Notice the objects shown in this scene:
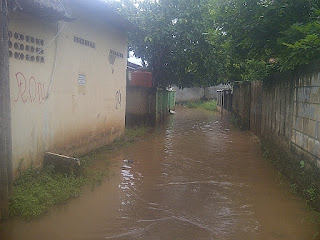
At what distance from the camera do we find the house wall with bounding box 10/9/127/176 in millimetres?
5633

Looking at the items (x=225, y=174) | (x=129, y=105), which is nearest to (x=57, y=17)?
(x=225, y=174)

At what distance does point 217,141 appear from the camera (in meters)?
11.7

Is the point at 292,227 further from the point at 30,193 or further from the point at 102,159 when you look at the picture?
the point at 102,159

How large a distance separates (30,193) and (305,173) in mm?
4281

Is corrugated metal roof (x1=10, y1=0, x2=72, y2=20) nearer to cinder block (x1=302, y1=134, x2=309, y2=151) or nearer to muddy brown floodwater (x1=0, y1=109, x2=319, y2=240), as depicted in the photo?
muddy brown floodwater (x1=0, y1=109, x2=319, y2=240)

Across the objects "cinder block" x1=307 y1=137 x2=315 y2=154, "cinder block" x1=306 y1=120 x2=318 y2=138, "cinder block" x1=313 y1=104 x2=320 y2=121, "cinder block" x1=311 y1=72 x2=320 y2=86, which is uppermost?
"cinder block" x1=311 y1=72 x2=320 y2=86

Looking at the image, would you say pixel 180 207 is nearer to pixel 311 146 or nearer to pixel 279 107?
pixel 311 146

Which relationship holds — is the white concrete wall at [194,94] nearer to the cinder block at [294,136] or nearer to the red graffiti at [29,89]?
the cinder block at [294,136]

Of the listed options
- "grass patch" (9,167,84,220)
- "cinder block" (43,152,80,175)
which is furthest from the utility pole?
"cinder block" (43,152,80,175)

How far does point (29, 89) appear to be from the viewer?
5.80m

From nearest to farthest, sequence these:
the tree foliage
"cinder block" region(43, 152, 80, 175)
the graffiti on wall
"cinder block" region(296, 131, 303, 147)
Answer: "cinder block" region(296, 131, 303, 147), "cinder block" region(43, 152, 80, 175), the tree foliage, the graffiti on wall

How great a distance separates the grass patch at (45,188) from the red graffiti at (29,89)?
124 centimetres

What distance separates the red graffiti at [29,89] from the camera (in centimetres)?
556

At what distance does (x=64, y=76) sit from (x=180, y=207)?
3.78m
